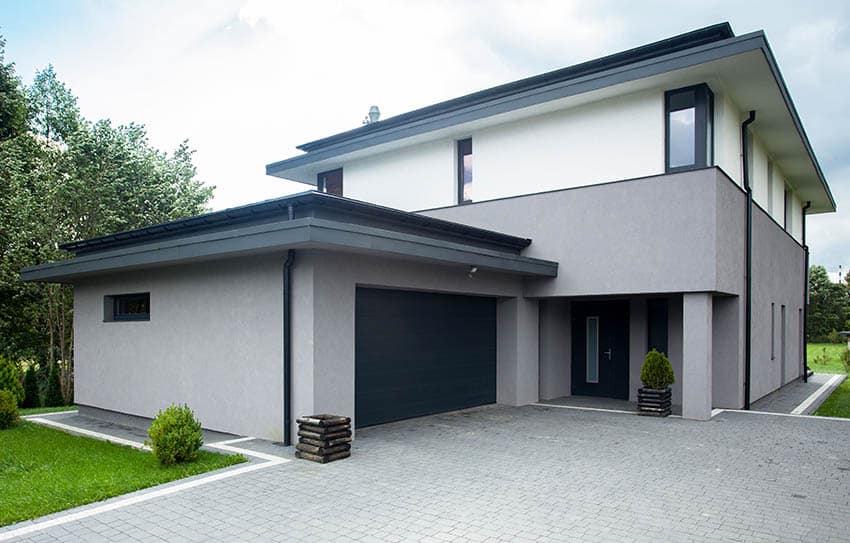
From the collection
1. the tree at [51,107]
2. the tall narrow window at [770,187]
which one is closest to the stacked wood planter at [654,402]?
the tall narrow window at [770,187]

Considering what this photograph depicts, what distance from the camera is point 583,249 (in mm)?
12094

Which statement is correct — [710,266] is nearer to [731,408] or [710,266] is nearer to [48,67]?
[731,408]

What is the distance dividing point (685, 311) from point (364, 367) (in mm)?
5914

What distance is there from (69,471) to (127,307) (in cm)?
528

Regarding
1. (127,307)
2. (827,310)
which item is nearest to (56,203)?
(127,307)

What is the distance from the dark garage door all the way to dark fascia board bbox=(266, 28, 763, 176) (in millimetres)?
4279

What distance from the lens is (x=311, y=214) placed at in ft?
Result: 27.7

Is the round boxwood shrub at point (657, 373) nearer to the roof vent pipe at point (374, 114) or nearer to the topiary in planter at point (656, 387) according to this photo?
the topiary in planter at point (656, 387)

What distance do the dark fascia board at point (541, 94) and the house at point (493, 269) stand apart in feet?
0.14

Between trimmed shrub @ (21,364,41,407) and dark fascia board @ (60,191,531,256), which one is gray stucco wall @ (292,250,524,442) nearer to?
dark fascia board @ (60,191,531,256)

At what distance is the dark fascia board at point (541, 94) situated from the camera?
33.0ft

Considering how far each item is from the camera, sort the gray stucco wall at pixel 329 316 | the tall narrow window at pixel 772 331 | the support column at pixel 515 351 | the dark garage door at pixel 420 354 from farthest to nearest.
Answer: the tall narrow window at pixel 772 331 → the support column at pixel 515 351 → the dark garage door at pixel 420 354 → the gray stucco wall at pixel 329 316

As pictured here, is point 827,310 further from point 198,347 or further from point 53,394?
point 53,394

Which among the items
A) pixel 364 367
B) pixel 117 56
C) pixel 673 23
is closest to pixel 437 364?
pixel 364 367
